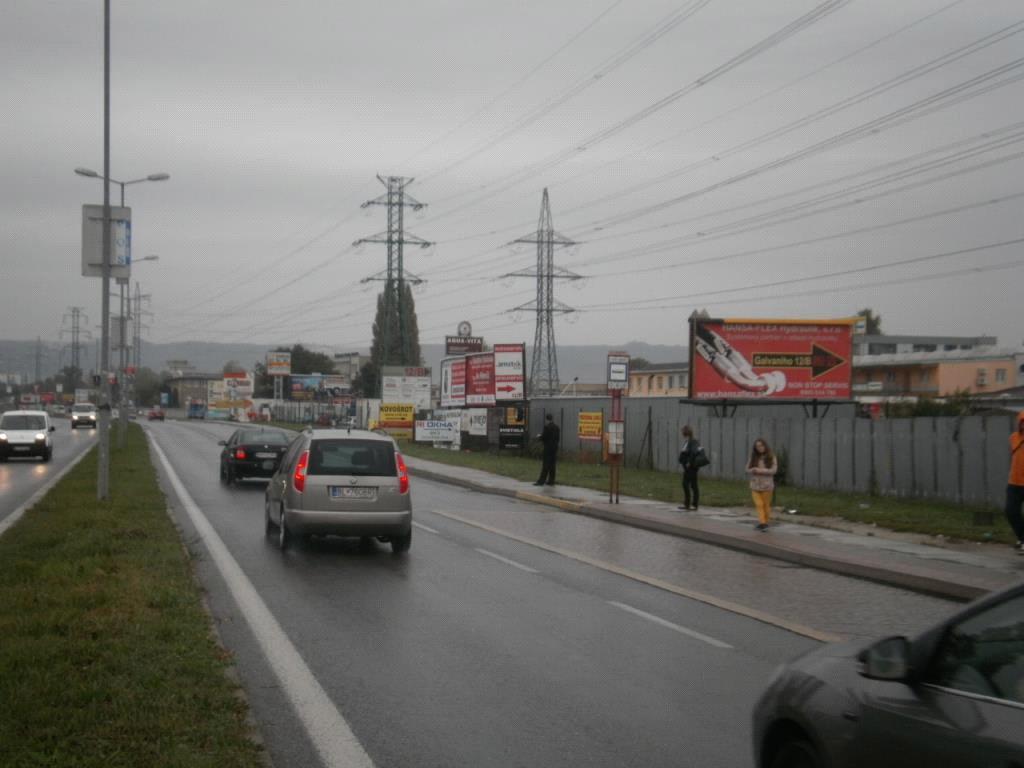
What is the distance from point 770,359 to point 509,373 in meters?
14.6

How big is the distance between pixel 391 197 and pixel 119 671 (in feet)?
184

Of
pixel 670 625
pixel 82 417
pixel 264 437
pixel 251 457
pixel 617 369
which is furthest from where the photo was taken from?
pixel 82 417

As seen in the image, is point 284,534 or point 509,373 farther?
point 509,373

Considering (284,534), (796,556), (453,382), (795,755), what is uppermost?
(453,382)

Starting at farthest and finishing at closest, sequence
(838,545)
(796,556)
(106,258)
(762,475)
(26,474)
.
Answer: (26,474)
(106,258)
(762,475)
(838,545)
(796,556)

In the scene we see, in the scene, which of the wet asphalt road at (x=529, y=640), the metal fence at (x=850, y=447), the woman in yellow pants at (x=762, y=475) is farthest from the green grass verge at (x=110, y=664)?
the metal fence at (x=850, y=447)

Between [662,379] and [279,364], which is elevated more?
[279,364]

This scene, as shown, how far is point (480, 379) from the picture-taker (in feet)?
172

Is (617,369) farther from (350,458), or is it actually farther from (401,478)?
(350,458)

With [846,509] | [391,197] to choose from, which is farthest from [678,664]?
[391,197]

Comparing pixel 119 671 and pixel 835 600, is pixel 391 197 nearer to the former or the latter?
pixel 835 600

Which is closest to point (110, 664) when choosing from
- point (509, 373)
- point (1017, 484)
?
point (1017, 484)

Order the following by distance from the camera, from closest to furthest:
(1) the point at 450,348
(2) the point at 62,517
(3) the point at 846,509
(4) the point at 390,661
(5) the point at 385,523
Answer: (4) the point at 390,661 < (5) the point at 385,523 < (2) the point at 62,517 < (3) the point at 846,509 < (1) the point at 450,348

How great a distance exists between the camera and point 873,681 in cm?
448
